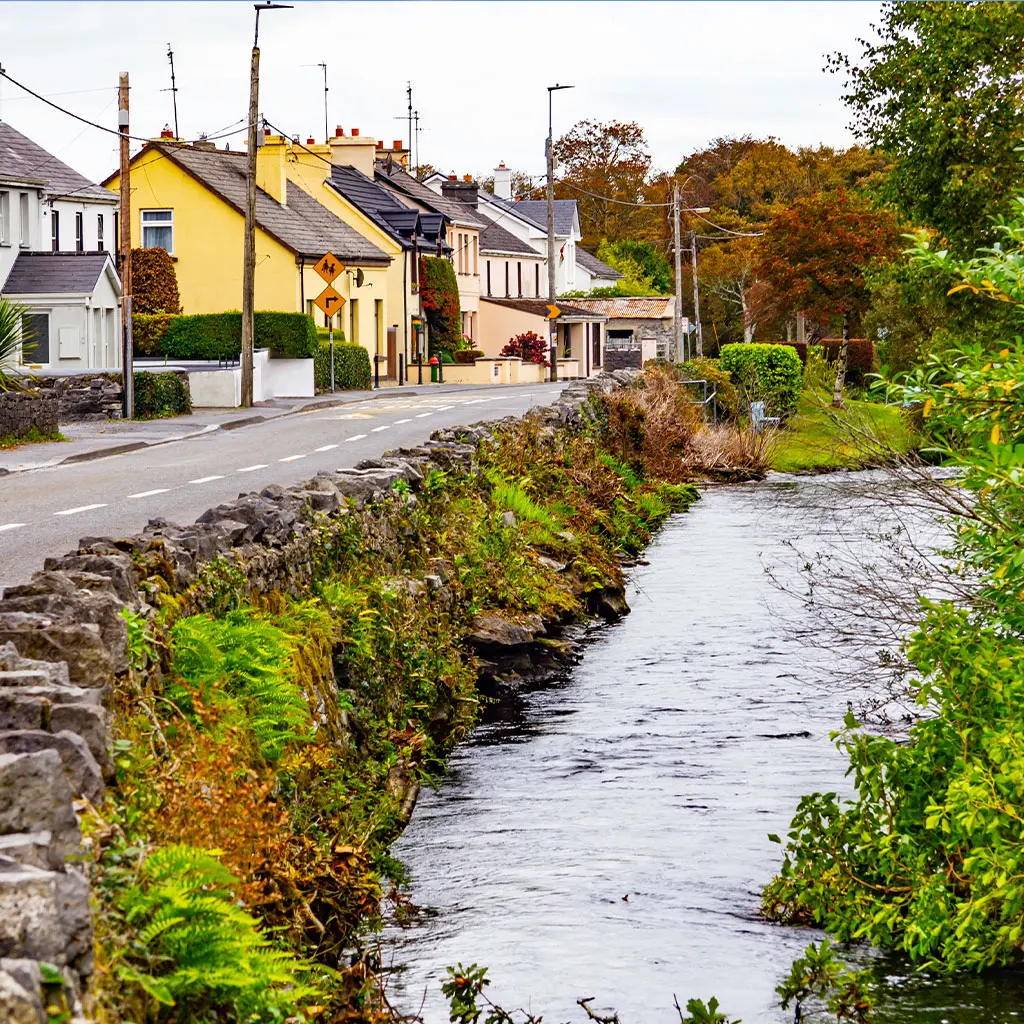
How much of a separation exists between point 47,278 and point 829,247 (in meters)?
39.5

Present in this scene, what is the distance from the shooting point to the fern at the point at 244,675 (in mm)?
8000

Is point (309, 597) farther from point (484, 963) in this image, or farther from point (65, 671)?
point (65, 671)

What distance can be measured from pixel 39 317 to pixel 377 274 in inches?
635

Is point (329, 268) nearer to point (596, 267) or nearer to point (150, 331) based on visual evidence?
point (150, 331)

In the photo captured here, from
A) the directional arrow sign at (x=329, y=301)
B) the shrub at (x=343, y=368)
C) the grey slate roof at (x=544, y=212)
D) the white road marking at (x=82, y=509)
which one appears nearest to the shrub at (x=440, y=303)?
the shrub at (x=343, y=368)

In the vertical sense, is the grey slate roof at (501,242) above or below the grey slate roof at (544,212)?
below

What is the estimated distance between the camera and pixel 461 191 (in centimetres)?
8531

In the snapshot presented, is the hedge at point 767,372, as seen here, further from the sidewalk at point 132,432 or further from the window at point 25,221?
the window at point 25,221

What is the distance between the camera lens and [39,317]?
155ft

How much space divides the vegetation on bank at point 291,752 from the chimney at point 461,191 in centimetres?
6738

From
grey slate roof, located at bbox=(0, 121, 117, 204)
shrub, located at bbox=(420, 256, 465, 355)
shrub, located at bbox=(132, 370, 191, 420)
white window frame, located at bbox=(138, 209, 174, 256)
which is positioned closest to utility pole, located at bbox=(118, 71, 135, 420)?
shrub, located at bbox=(132, 370, 191, 420)

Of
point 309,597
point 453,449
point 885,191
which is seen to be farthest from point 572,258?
point 309,597

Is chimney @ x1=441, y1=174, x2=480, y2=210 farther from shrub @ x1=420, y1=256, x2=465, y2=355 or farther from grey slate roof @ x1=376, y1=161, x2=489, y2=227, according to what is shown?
shrub @ x1=420, y1=256, x2=465, y2=355

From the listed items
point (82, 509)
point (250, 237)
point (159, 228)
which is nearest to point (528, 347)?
point (159, 228)
